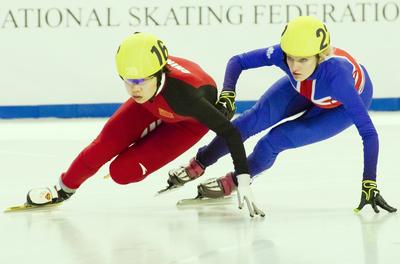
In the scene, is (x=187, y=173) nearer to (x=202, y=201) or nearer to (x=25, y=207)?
(x=202, y=201)

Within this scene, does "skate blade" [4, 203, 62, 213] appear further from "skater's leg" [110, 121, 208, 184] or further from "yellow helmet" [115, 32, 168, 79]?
"yellow helmet" [115, 32, 168, 79]

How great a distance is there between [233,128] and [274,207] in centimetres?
65

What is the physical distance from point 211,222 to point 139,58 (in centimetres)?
90

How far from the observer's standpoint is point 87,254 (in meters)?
4.14

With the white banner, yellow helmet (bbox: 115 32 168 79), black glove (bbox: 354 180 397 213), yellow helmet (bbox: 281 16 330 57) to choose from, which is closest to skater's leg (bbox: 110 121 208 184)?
yellow helmet (bbox: 115 32 168 79)

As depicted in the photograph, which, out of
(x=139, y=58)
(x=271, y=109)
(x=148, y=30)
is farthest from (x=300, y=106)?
(x=148, y=30)

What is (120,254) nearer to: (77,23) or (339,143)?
(339,143)

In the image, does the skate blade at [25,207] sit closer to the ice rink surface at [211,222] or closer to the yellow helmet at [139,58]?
the ice rink surface at [211,222]

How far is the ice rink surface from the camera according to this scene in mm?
4102

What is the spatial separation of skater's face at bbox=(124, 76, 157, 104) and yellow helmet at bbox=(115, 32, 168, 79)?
0.14ft

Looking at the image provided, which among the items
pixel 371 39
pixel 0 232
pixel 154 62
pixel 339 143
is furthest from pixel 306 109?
pixel 371 39

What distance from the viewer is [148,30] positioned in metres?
11.1

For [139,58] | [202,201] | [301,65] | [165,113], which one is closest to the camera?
[139,58]

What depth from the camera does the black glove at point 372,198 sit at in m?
4.98
